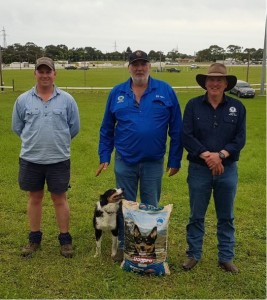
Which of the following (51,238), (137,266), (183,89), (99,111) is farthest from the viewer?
(183,89)

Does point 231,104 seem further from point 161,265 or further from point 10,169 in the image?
point 10,169

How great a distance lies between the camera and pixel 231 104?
3.53m

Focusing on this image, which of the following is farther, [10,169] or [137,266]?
[10,169]

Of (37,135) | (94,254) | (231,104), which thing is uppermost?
(231,104)

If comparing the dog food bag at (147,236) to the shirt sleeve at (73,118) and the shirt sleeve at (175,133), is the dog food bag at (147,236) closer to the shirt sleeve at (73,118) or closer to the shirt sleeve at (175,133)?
the shirt sleeve at (175,133)

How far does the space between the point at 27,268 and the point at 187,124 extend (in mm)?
2134

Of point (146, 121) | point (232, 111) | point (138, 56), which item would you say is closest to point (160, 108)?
point (146, 121)

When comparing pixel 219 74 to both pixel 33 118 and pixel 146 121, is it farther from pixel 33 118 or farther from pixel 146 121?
pixel 33 118

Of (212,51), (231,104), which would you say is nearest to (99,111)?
(231,104)

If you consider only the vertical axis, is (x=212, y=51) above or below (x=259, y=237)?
above

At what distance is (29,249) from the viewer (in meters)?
4.17

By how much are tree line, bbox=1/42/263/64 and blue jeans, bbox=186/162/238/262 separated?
6979 centimetres

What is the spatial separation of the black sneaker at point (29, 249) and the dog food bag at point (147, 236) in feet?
3.69

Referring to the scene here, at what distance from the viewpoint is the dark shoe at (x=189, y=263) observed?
388 centimetres
